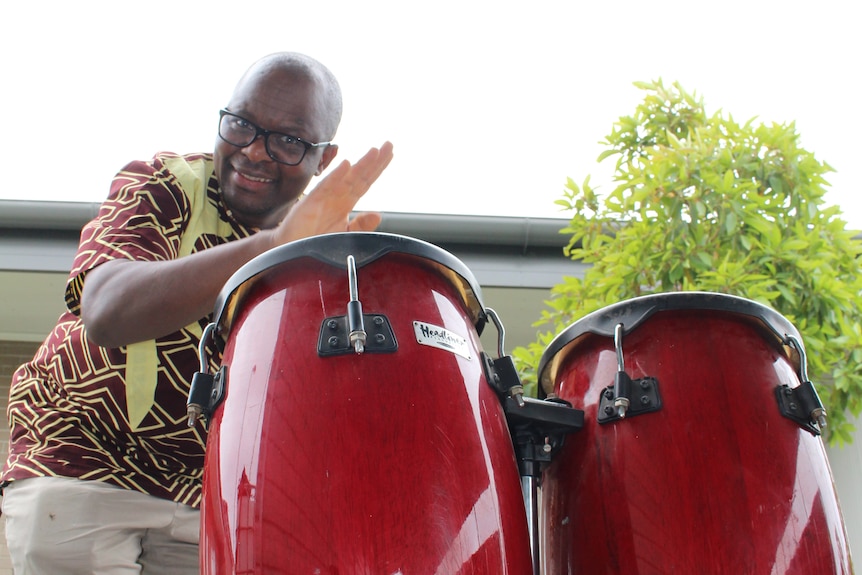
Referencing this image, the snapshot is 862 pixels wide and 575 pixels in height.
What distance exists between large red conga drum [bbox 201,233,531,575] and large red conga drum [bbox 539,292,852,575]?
0.23 metres

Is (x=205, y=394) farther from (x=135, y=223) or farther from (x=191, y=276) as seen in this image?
(x=135, y=223)

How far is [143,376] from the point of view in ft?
6.49

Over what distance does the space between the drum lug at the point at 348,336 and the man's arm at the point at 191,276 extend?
27 centimetres

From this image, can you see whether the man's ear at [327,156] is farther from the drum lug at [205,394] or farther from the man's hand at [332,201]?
the drum lug at [205,394]

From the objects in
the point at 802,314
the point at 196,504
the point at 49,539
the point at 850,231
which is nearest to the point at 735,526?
the point at 196,504

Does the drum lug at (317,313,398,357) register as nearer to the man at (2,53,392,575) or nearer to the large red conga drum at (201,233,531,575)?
the large red conga drum at (201,233,531,575)

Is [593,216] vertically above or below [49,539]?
above

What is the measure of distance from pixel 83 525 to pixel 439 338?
3.65ft

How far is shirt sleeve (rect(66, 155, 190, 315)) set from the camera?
1.75 meters

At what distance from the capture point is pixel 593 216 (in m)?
3.38

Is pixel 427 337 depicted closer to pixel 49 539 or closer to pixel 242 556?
pixel 242 556

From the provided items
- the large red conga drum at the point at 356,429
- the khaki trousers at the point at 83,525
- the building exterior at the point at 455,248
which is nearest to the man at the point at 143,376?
the khaki trousers at the point at 83,525

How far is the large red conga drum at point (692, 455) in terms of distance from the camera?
4.51ft

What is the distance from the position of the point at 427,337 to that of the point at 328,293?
0.55ft
